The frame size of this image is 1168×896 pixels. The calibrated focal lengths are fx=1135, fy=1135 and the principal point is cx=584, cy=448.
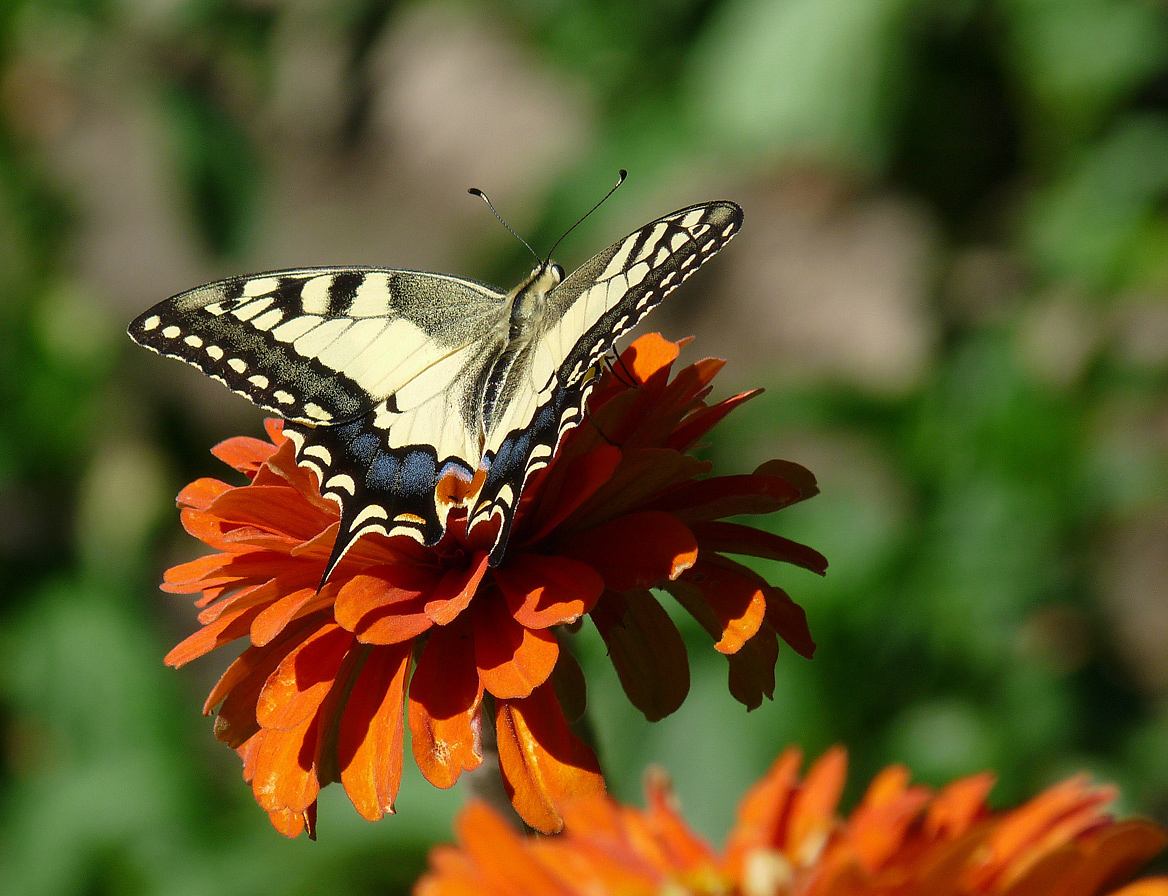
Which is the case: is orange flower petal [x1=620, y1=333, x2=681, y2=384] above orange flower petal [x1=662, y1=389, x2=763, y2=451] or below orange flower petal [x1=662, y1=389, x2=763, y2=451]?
above

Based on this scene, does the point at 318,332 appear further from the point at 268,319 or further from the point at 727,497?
the point at 727,497

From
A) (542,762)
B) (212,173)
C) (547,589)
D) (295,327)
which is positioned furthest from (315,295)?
(212,173)

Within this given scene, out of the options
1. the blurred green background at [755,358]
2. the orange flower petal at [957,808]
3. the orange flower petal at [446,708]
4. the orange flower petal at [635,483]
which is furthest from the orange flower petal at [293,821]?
the blurred green background at [755,358]

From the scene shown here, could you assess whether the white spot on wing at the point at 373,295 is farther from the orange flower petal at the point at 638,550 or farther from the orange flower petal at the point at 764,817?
the orange flower petal at the point at 764,817

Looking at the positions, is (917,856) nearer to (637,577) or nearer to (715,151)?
(637,577)

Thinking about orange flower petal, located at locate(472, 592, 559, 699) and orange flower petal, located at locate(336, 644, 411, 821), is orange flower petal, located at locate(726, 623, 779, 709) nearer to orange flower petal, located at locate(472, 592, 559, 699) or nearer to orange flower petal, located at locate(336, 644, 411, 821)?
orange flower petal, located at locate(472, 592, 559, 699)

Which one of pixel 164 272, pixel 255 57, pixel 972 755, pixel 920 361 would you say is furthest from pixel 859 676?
pixel 164 272

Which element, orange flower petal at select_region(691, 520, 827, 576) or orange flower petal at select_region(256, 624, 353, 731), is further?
orange flower petal at select_region(691, 520, 827, 576)

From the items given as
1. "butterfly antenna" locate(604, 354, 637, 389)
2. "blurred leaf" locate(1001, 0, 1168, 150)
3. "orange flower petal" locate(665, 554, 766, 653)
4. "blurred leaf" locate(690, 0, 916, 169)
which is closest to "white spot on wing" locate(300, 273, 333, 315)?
"butterfly antenna" locate(604, 354, 637, 389)
